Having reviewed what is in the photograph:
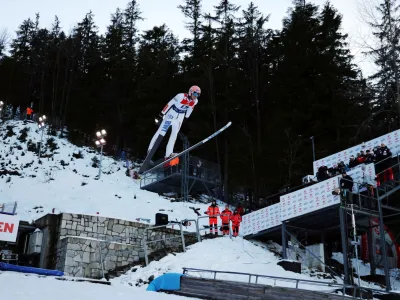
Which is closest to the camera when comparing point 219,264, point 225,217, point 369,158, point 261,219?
point 219,264

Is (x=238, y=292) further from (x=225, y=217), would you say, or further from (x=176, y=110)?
(x=176, y=110)

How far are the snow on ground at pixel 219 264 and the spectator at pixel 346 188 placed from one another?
3.14 m

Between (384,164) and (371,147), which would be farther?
(371,147)

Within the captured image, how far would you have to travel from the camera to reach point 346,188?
16625 millimetres

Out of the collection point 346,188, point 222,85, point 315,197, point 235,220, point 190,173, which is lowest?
point 235,220

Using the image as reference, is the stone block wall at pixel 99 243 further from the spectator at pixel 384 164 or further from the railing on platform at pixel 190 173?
the railing on platform at pixel 190 173

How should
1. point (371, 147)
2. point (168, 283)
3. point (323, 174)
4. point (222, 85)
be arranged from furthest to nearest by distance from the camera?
point (222, 85)
point (371, 147)
point (323, 174)
point (168, 283)

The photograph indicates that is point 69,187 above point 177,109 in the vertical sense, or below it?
below

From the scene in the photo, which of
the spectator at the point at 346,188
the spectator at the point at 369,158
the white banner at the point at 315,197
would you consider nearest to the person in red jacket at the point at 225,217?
the white banner at the point at 315,197

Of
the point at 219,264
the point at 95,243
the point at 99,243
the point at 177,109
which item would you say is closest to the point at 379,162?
the point at 219,264

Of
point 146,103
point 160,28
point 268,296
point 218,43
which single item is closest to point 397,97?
point 268,296

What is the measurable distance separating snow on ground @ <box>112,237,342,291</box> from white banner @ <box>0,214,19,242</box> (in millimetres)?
3917

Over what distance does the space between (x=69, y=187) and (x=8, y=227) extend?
11271 mm

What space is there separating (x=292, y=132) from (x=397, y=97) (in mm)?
13783
